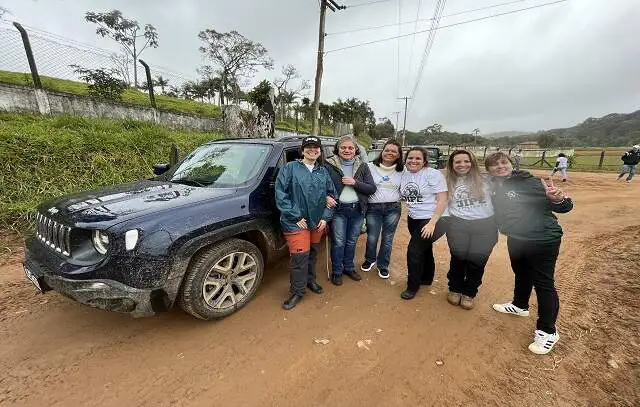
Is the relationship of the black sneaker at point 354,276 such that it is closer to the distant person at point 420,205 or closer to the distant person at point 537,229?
the distant person at point 420,205

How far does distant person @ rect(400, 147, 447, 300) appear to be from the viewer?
2936 mm

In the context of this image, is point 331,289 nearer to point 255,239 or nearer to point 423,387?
point 255,239

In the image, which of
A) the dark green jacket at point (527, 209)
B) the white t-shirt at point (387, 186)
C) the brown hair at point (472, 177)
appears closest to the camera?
the dark green jacket at point (527, 209)

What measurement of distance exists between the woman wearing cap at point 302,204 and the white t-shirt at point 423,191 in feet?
2.76

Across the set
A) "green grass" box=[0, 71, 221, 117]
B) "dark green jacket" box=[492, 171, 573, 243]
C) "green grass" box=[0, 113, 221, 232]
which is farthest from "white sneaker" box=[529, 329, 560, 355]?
"green grass" box=[0, 71, 221, 117]

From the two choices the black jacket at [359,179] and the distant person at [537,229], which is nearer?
the distant person at [537,229]

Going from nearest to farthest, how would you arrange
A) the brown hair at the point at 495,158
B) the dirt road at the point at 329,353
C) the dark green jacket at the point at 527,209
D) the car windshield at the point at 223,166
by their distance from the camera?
the dirt road at the point at 329,353, the dark green jacket at the point at 527,209, the brown hair at the point at 495,158, the car windshield at the point at 223,166

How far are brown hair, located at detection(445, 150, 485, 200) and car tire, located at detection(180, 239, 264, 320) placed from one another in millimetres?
2086

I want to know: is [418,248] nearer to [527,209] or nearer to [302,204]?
[527,209]

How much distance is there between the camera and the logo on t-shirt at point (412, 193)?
10.1 feet

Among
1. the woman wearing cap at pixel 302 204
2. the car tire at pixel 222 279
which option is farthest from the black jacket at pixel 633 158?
the car tire at pixel 222 279

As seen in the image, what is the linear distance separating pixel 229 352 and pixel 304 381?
0.68 meters

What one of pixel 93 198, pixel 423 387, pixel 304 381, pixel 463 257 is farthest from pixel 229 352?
pixel 463 257

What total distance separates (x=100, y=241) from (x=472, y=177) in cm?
327
